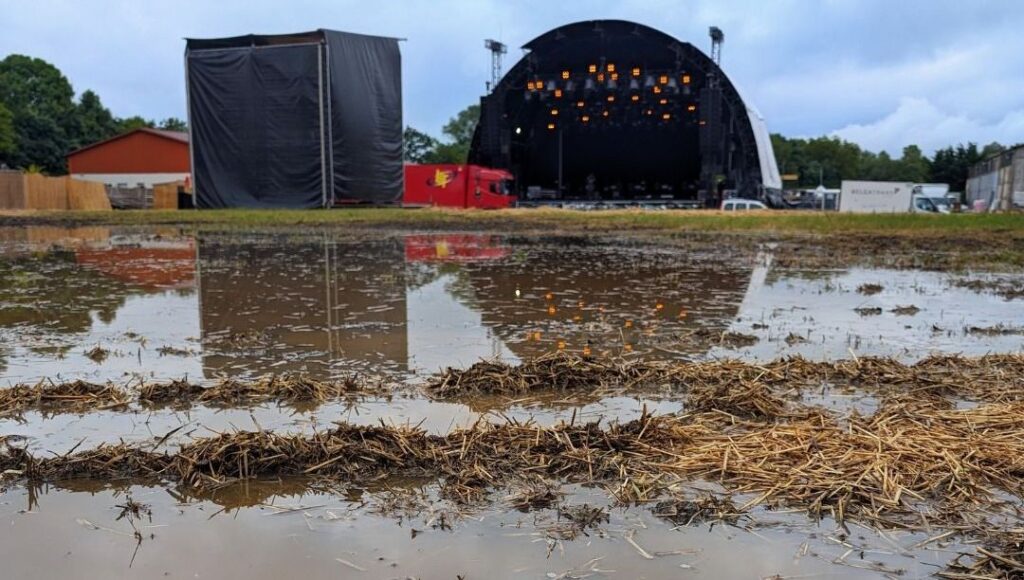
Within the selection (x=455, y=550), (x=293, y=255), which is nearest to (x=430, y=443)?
(x=455, y=550)

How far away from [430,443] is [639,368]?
1.88 m

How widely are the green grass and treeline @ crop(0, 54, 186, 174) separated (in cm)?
3183

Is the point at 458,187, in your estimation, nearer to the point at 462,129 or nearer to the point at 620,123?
the point at 620,123

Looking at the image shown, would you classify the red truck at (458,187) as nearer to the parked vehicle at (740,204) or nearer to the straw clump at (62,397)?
the parked vehicle at (740,204)

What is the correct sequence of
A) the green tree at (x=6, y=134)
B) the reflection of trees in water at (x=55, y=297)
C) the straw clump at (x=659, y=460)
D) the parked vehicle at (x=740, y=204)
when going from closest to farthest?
the straw clump at (x=659, y=460) → the reflection of trees in water at (x=55, y=297) → the parked vehicle at (x=740, y=204) → the green tree at (x=6, y=134)

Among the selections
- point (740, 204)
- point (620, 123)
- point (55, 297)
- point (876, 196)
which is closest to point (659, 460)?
point (55, 297)

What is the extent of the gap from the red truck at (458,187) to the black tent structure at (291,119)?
141 inches

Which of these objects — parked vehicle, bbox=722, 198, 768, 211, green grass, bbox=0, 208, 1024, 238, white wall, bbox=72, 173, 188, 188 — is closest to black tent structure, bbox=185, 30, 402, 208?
green grass, bbox=0, 208, 1024, 238

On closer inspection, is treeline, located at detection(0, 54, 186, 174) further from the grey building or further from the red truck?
the grey building

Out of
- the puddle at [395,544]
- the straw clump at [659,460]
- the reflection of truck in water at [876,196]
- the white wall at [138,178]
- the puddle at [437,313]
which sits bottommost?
the puddle at [395,544]

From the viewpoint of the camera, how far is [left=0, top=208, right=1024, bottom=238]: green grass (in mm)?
19016

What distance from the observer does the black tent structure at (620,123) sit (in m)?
34.1

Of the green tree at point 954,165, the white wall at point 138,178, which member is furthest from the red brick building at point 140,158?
the green tree at point 954,165

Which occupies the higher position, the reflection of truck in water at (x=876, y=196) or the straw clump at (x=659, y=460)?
the reflection of truck in water at (x=876, y=196)
